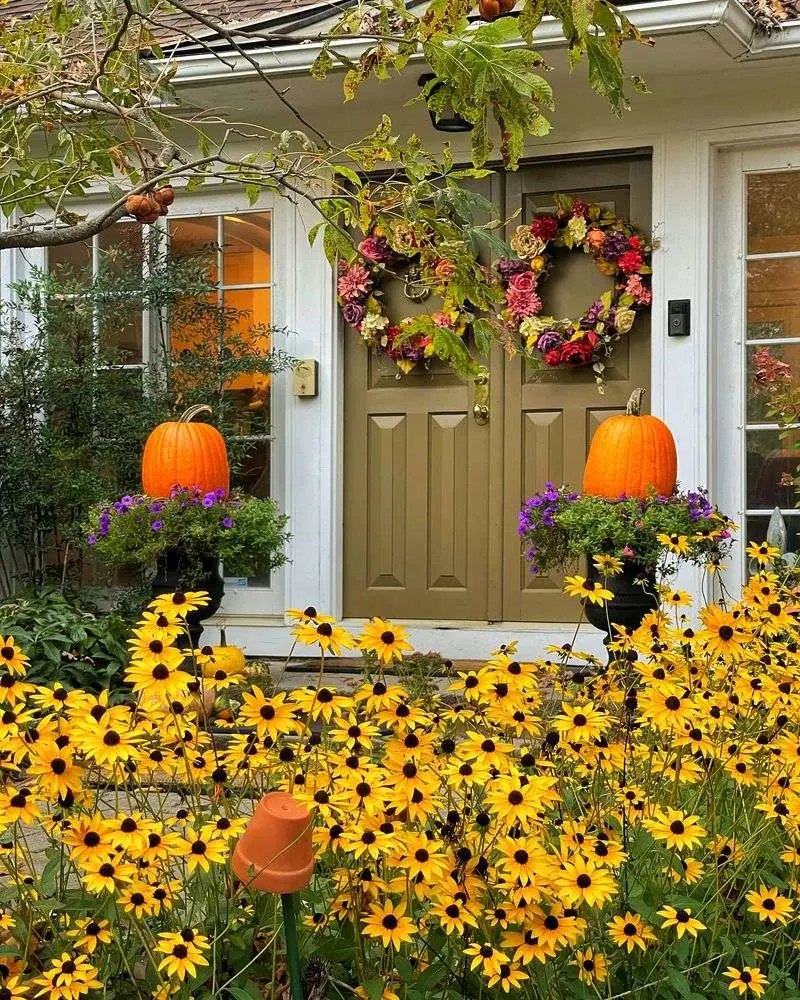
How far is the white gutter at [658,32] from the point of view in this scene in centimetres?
455

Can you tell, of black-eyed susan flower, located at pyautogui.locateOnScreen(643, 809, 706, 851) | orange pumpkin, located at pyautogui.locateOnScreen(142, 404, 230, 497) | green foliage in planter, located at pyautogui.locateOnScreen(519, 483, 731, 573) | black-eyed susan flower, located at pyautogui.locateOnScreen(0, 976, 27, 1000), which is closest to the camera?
black-eyed susan flower, located at pyautogui.locateOnScreen(0, 976, 27, 1000)

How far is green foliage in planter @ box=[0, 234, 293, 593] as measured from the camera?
18.9 feet

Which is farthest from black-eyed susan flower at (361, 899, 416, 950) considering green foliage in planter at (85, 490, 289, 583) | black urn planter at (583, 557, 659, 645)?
green foliage in planter at (85, 490, 289, 583)

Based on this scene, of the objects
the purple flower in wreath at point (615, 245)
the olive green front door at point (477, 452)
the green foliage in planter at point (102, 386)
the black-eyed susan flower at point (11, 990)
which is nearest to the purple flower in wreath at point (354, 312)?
the olive green front door at point (477, 452)

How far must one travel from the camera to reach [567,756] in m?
1.72

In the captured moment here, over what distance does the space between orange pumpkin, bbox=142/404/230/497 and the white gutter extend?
141cm

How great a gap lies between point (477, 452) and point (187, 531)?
1.57 m

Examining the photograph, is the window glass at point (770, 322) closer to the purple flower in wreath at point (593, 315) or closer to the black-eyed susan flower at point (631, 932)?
the purple flower in wreath at point (593, 315)

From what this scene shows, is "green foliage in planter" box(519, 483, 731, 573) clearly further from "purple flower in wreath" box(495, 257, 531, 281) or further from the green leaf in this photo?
the green leaf

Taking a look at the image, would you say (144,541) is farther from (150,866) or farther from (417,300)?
(150,866)

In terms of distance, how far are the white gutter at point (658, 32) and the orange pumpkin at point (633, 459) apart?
1397 millimetres

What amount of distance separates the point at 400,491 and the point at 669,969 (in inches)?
175

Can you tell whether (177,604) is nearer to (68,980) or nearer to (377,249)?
(68,980)

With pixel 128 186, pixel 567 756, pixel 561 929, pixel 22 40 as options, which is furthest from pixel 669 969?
pixel 128 186
